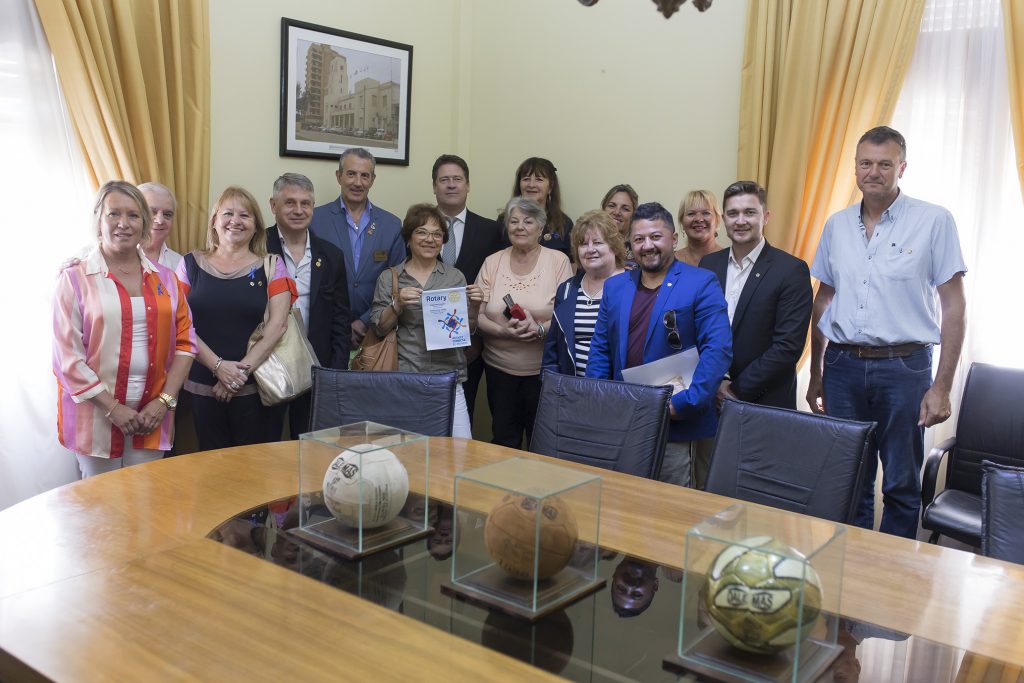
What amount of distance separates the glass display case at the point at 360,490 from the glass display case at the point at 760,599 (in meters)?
0.72

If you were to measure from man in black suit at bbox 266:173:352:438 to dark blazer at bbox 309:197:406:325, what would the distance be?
0.27 meters

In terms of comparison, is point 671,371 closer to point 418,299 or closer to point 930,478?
point 930,478

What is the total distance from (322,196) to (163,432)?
1.98 metres

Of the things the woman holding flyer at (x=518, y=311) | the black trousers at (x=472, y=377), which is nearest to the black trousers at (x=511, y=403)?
the woman holding flyer at (x=518, y=311)

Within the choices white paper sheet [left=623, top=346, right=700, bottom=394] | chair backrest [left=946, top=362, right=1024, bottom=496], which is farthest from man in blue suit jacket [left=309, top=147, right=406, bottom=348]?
chair backrest [left=946, top=362, right=1024, bottom=496]

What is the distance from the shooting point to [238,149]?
443 centimetres

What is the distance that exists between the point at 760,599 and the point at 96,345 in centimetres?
256

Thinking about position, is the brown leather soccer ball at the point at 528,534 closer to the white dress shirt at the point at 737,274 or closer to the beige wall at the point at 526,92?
the white dress shirt at the point at 737,274

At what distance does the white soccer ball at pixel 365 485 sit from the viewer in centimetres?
183

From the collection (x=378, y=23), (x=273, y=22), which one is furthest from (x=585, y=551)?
(x=378, y=23)

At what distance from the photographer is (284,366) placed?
11.7 feet

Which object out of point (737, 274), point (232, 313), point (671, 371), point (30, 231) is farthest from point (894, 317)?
point (30, 231)

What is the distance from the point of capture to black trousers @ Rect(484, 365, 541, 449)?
410 centimetres

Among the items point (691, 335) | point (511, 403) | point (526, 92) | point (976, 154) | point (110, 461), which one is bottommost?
point (110, 461)
